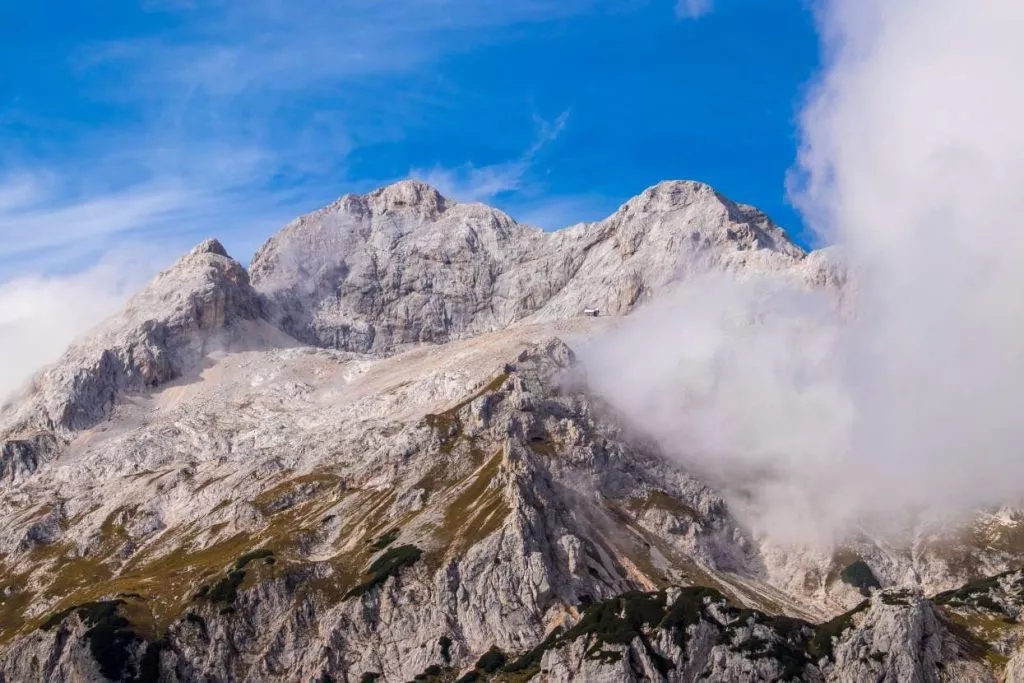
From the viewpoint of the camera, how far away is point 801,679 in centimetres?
16700

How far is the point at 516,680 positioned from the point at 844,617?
5240 centimetres

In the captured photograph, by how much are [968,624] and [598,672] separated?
55.5 meters

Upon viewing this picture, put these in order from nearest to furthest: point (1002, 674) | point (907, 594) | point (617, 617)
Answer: point (1002, 674) → point (907, 594) → point (617, 617)

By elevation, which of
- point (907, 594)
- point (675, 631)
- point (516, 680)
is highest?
point (907, 594)

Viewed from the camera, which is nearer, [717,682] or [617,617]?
[717,682]

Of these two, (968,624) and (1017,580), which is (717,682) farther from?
(1017,580)

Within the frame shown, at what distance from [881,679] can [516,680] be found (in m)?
58.5

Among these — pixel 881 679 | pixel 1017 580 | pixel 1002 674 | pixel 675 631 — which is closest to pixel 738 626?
pixel 675 631

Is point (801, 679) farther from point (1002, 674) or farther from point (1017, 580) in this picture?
point (1017, 580)

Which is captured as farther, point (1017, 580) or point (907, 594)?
point (1017, 580)

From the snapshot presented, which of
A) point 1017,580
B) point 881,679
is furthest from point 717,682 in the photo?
point 1017,580

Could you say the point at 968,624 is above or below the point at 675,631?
above

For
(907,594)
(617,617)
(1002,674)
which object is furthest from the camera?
(617,617)

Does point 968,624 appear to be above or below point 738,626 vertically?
above
